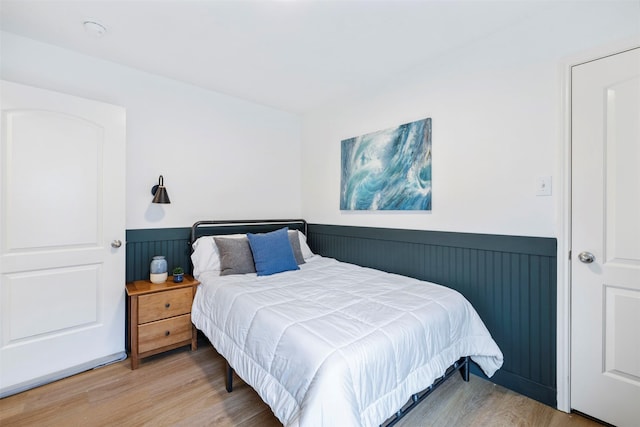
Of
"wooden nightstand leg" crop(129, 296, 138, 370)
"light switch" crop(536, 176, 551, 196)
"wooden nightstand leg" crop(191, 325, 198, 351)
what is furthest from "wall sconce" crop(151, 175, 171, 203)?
"light switch" crop(536, 176, 551, 196)

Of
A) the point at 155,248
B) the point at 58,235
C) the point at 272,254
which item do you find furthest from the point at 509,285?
the point at 58,235

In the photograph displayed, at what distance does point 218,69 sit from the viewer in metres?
2.47

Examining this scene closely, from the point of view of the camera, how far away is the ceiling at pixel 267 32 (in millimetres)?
1711

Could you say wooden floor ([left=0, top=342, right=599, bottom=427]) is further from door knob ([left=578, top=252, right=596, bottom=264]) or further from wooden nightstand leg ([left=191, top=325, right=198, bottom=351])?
door knob ([left=578, top=252, right=596, bottom=264])

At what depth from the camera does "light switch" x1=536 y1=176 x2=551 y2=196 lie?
5.68ft

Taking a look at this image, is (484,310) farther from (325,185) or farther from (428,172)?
(325,185)

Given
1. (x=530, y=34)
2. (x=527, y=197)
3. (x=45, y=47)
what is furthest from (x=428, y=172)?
(x=45, y=47)

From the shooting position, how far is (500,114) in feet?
6.33

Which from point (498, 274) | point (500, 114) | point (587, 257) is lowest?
point (498, 274)

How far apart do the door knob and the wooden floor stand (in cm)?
90

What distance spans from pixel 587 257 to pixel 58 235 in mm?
3390

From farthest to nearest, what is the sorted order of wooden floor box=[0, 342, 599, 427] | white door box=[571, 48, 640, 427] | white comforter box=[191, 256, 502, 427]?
wooden floor box=[0, 342, 599, 427] → white door box=[571, 48, 640, 427] → white comforter box=[191, 256, 502, 427]

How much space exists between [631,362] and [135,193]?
3.54 m

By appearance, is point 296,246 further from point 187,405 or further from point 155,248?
point 187,405
